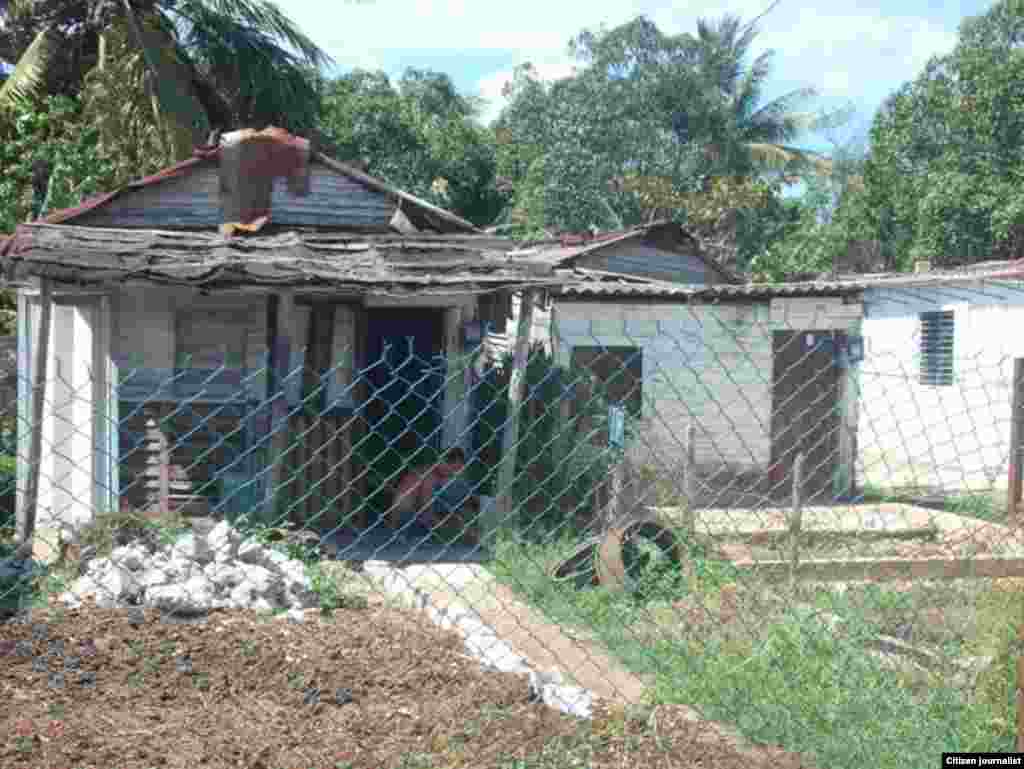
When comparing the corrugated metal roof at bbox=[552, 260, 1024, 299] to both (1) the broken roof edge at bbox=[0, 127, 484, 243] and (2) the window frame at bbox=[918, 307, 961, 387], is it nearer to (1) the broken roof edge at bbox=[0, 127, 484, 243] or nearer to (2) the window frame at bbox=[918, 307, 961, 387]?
(2) the window frame at bbox=[918, 307, 961, 387]

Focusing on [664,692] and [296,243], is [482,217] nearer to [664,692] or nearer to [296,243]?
[296,243]

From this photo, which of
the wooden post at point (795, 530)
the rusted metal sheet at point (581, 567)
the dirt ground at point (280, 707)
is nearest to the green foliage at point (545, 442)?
the rusted metal sheet at point (581, 567)

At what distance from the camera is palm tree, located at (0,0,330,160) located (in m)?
15.3

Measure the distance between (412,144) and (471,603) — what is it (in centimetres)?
1904

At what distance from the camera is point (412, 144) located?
25.2 metres

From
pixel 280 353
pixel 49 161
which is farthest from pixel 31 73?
pixel 280 353

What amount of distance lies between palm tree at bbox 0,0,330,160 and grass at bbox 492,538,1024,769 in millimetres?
10070

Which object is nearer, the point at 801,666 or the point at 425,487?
the point at 801,666

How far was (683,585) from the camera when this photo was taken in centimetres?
733

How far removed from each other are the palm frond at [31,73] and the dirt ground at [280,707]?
1105 centimetres

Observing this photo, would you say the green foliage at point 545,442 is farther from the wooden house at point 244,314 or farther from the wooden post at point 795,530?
the wooden post at point 795,530

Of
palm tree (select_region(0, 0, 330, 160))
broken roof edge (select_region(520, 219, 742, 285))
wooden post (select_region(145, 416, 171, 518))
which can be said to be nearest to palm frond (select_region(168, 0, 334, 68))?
palm tree (select_region(0, 0, 330, 160))

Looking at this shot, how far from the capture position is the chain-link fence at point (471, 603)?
14.2ft

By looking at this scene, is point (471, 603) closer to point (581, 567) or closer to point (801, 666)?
point (581, 567)
